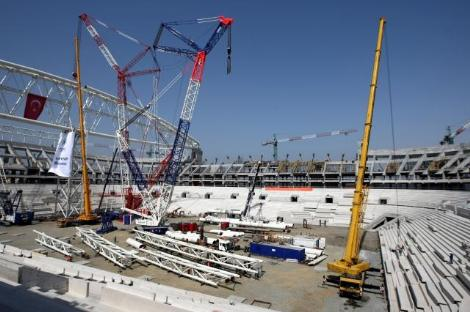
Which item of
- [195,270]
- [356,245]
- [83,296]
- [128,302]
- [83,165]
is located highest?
[83,165]

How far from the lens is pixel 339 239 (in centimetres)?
3800

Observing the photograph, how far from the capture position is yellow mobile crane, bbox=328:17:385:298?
1964 cm

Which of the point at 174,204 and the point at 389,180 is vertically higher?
the point at 389,180

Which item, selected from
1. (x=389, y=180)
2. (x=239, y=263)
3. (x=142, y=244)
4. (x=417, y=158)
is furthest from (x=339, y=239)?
(x=417, y=158)

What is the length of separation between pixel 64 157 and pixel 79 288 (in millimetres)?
36546

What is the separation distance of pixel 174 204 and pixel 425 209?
47.1 meters

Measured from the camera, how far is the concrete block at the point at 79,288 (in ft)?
44.1

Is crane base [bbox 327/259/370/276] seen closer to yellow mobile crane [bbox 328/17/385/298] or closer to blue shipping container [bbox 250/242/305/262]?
yellow mobile crane [bbox 328/17/385/298]

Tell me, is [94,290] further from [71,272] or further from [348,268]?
[348,268]

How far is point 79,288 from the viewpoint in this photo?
13.6m

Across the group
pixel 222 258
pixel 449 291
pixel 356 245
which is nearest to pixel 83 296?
pixel 222 258

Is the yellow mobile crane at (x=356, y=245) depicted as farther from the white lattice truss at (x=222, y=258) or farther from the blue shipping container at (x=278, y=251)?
the blue shipping container at (x=278, y=251)

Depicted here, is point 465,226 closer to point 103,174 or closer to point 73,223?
point 73,223

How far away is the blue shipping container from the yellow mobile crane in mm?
6416
